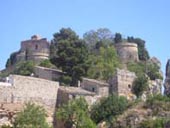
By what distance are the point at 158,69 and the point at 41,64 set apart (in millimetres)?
12146

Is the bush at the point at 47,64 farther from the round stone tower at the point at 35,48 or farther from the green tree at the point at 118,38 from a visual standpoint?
the green tree at the point at 118,38

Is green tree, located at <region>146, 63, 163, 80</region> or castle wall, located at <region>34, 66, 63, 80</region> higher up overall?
green tree, located at <region>146, 63, 163, 80</region>

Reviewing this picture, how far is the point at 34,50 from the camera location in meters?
64.0

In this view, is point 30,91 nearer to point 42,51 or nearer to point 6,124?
point 6,124

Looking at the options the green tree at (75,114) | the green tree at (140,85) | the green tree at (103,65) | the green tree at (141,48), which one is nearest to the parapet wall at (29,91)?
the green tree at (75,114)

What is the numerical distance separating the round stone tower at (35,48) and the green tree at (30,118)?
75.2ft

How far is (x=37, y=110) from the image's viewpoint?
40.1 m

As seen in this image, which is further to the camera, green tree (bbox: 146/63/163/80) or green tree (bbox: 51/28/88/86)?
green tree (bbox: 146/63/163/80)

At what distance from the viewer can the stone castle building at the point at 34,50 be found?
6319 centimetres

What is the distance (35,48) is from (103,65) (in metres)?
12.9

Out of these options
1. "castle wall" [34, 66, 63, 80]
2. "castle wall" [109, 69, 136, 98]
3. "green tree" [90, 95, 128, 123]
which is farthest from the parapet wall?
"castle wall" [34, 66, 63, 80]

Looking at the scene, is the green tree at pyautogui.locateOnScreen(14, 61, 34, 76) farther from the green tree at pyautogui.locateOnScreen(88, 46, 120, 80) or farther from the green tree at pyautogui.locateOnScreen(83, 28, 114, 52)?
the green tree at pyautogui.locateOnScreen(83, 28, 114, 52)

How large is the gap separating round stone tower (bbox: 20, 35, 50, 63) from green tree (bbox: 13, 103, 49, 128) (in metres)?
22.9

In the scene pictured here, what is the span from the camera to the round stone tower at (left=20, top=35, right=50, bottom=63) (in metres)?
63.2
